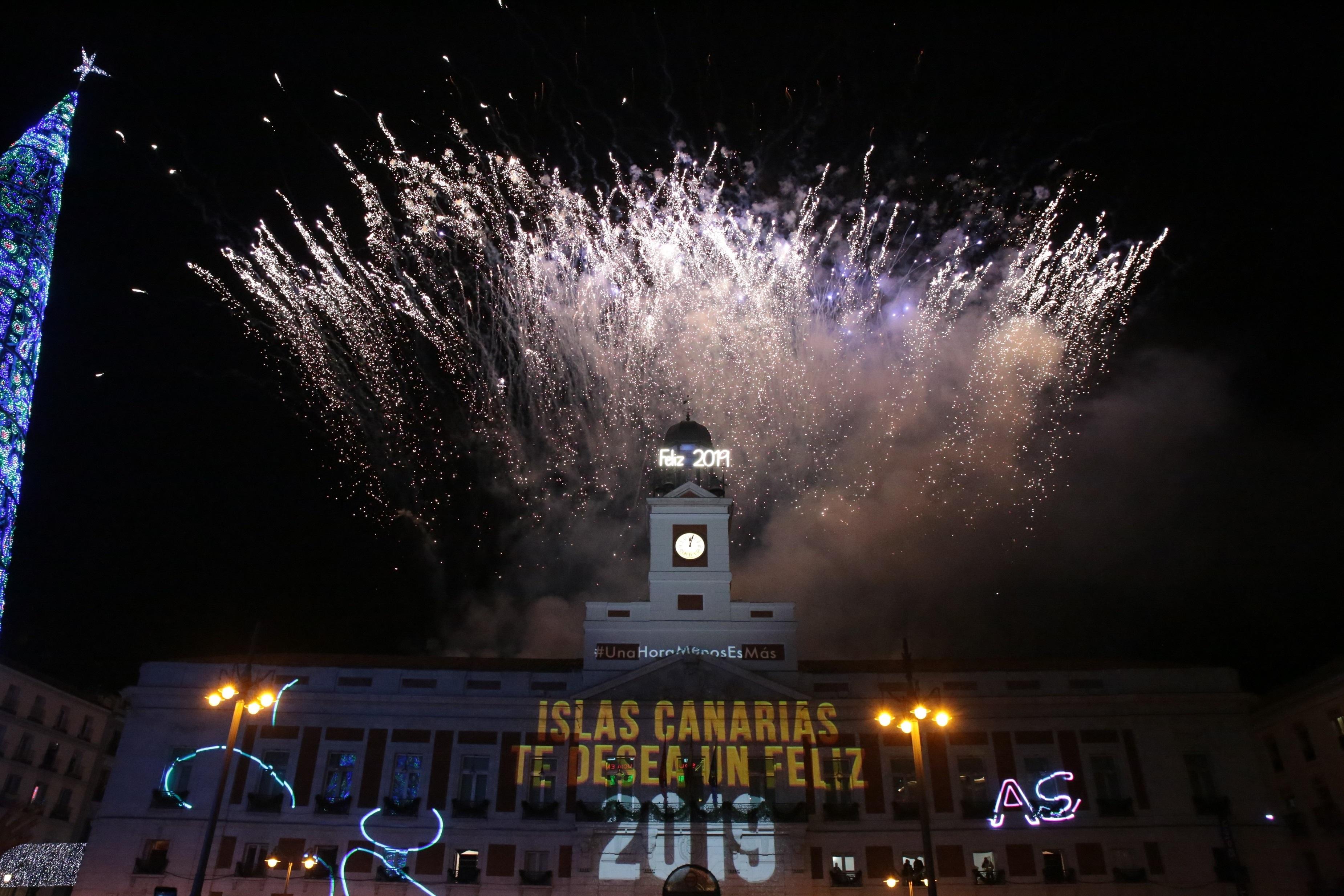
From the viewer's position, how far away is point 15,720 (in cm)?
4184

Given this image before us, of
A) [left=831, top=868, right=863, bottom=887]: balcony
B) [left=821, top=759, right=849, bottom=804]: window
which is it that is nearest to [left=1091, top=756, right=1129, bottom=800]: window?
[left=821, top=759, right=849, bottom=804]: window

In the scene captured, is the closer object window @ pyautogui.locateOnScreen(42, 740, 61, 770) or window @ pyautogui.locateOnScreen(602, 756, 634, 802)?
window @ pyautogui.locateOnScreen(602, 756, 634, 802)

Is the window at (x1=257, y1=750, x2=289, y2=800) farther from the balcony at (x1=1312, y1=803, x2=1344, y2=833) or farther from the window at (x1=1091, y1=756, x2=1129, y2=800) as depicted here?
the balcony at (x1=1312, y1=803, x2=1344, y2=833)

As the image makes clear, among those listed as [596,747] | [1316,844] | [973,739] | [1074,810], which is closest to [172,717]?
[596,747]

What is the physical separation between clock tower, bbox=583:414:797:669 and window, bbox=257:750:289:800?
11475mm

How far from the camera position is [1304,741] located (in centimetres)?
3775

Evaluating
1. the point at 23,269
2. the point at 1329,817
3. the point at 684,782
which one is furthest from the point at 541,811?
the point at 1329,817

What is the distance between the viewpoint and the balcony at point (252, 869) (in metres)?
32.2

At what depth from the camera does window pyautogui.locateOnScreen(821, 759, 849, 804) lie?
110 ft

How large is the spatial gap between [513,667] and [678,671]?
6.44 m

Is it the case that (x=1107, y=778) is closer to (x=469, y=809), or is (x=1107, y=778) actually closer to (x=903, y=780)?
(x=903, y=780)

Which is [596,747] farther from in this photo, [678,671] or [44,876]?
[44,876]

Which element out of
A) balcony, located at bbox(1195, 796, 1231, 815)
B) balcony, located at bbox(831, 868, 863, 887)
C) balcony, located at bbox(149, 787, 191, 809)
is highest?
balcony, located at bbox(149, 787, 191, 809)

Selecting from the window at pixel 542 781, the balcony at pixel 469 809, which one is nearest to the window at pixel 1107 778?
the window at pixel 542 781
